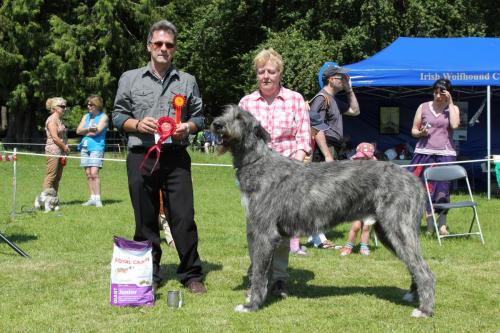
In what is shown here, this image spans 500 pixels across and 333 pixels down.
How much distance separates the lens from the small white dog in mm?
10734

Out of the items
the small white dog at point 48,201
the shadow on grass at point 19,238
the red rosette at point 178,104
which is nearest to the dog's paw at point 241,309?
the red rosette at point 178,104

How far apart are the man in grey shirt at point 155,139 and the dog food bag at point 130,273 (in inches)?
15.6

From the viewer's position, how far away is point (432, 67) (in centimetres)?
1223

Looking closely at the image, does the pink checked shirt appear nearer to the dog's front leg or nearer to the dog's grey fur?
the dog's grey fur

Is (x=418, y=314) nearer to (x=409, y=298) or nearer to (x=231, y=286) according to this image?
(x=409, y=298)

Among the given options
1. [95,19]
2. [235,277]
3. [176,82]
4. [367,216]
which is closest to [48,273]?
[235,277]

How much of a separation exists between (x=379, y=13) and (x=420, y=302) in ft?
59.7

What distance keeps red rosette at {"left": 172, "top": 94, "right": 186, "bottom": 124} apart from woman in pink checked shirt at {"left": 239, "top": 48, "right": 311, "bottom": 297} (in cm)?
56

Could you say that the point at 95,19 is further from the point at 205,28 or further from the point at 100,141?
the point at 100,141

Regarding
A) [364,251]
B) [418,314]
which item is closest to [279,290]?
[418,314]

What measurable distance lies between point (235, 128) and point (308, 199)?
31.0 inches

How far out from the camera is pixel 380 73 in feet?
39.8

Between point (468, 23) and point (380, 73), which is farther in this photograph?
point (468, 23)

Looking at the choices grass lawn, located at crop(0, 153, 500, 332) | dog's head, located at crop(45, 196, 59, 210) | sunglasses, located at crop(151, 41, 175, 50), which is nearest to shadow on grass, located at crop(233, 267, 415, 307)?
grass lawn, located at crop(0, 153, 500, 332)
